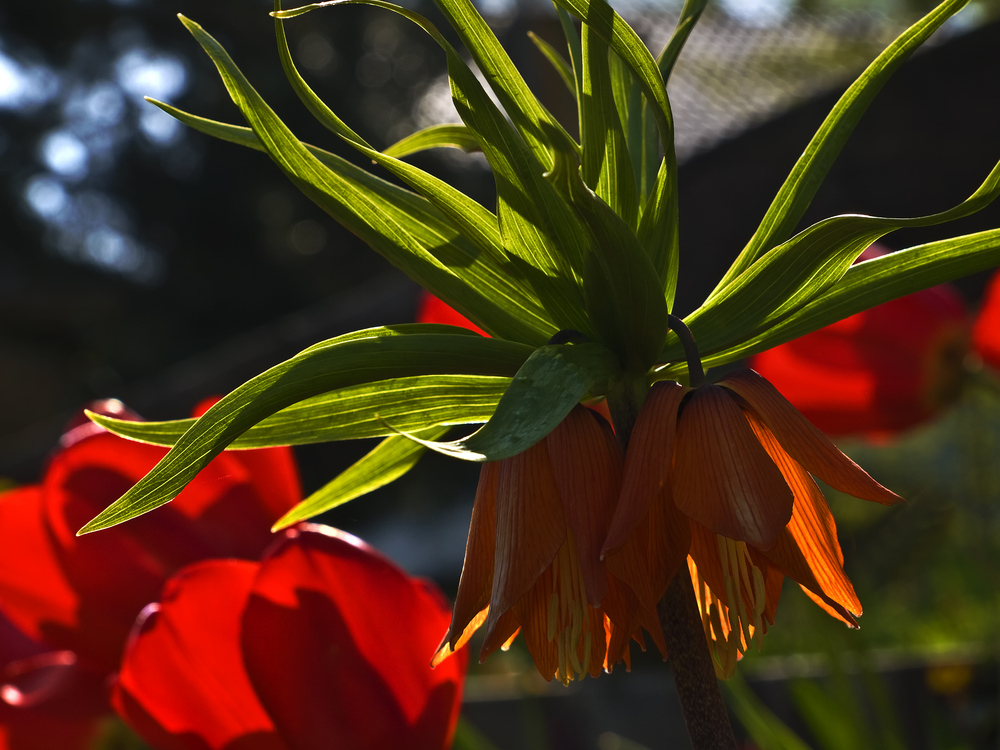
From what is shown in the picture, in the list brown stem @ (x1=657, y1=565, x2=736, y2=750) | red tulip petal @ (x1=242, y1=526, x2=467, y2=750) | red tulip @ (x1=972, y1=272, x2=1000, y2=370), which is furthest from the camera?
red tulip @ (x1=972, y1=272, x2=1000, y2=370)

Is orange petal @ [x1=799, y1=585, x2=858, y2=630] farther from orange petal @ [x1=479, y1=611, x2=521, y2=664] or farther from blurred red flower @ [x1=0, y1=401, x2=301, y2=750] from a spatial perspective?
blurred red flower @ [x1=0, y1=401, x2=301, y2=750]

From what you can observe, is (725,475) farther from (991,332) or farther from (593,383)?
(991,332)

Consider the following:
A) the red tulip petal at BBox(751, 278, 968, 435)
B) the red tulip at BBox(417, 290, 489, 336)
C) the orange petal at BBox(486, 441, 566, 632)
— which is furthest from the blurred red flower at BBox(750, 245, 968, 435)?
the orange petal at BBox(486, 441, 566, 632)

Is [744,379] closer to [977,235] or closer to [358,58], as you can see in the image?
[977,235]

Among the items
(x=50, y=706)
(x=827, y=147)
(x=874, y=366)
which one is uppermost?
(x=827, y=147)

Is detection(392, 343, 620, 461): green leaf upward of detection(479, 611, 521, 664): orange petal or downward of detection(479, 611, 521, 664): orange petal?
upward

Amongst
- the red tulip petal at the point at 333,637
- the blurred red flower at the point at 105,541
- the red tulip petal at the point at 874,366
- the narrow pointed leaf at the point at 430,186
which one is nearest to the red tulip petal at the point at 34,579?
the blurred red flower at the point at 105,541

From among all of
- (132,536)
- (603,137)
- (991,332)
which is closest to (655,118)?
(603,137)
